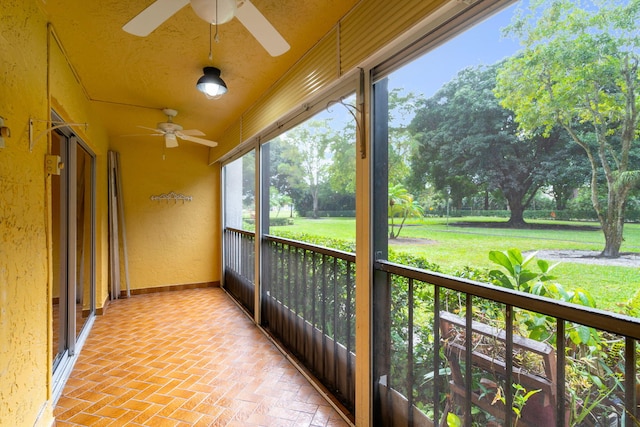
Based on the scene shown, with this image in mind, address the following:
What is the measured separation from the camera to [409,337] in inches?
61.8

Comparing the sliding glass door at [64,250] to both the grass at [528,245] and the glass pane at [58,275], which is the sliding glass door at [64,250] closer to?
the glass pane at [58,275]

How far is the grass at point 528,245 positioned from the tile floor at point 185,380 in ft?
4.21

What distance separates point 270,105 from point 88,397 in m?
2.71

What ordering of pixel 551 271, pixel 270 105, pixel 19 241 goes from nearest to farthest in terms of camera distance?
pixel 551 271
pixel 19 241
pixel 270 105

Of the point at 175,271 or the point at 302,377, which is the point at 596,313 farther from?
the point at 175,271

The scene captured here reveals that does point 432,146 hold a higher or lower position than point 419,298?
higher

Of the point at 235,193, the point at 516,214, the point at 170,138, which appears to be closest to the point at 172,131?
the point at 170,138

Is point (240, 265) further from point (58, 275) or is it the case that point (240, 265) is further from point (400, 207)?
point (400, 207)

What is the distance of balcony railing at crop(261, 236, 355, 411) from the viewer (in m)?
2.07

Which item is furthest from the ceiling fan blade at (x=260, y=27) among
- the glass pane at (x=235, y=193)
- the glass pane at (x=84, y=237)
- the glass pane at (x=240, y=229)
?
the glass pane at (x=235, y=193)

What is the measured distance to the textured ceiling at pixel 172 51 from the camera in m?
1.72

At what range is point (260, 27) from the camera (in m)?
1.34

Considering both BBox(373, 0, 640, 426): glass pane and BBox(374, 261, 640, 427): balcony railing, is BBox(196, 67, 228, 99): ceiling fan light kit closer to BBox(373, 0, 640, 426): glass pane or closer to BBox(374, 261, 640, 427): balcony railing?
BBox(373, 0, 640, 426): glass pane

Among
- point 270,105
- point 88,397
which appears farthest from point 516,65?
point 88,397
